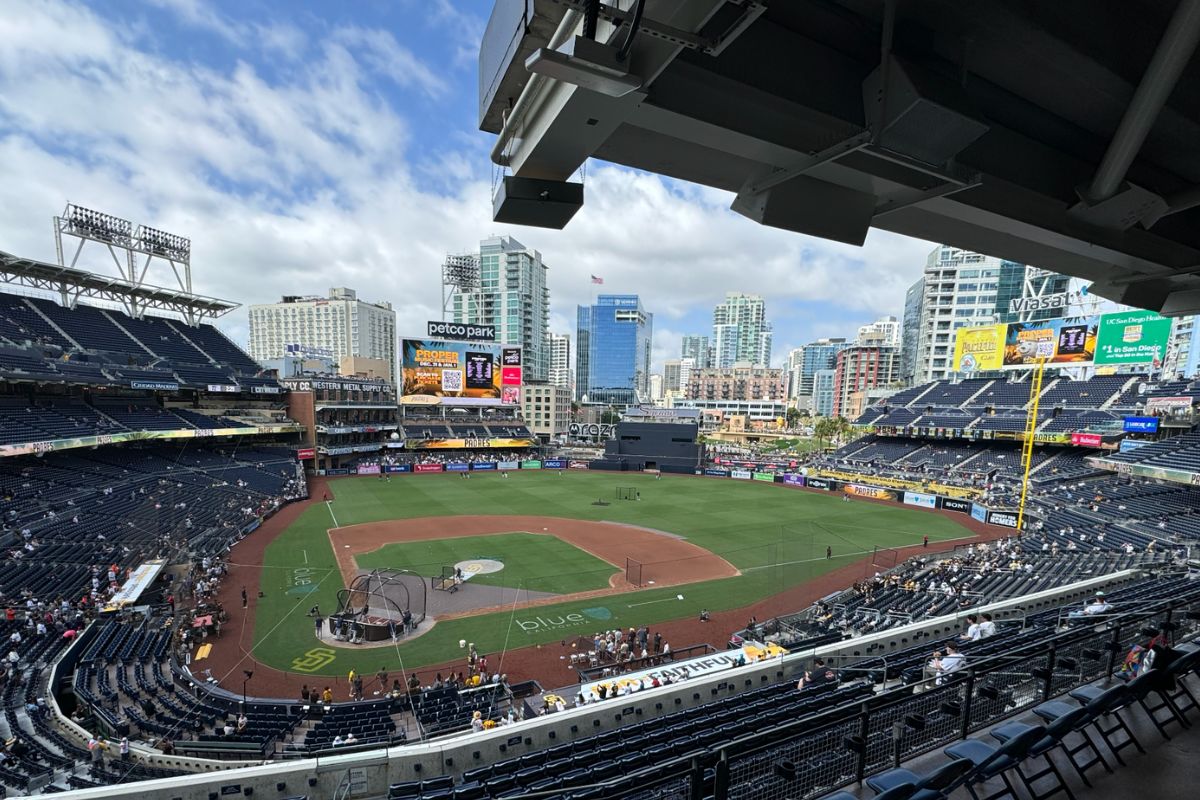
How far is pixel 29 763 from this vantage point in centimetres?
1052

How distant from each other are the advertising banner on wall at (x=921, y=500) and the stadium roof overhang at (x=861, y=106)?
46362mm

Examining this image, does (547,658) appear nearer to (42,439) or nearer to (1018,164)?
(1018,164)

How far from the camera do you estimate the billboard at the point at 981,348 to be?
4988cm

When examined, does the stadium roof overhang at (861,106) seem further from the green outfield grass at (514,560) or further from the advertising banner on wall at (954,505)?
the advertising banner on wall at (954,505)

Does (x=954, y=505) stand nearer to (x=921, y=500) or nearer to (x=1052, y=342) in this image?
(x=921, y=500)

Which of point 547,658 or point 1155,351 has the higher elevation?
point 1155,351

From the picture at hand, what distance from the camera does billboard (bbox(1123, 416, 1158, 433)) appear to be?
37.0 m

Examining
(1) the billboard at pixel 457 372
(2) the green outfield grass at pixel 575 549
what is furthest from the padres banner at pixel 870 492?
(1) the billboard at pixel 457 372

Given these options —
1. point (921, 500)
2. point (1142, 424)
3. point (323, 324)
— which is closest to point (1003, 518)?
point (921, 500)

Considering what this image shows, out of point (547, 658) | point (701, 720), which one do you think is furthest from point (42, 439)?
point (701, 720)

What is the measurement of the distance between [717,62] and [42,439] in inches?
1720

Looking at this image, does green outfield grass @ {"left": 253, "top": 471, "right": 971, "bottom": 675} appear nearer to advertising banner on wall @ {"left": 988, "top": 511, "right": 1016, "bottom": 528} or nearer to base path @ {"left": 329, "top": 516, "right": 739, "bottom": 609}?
base path @ {"left": 329, "top": 516, "right": 739, "bottom": 609}

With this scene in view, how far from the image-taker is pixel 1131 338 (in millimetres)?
41438

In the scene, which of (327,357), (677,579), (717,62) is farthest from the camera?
(327,357)
